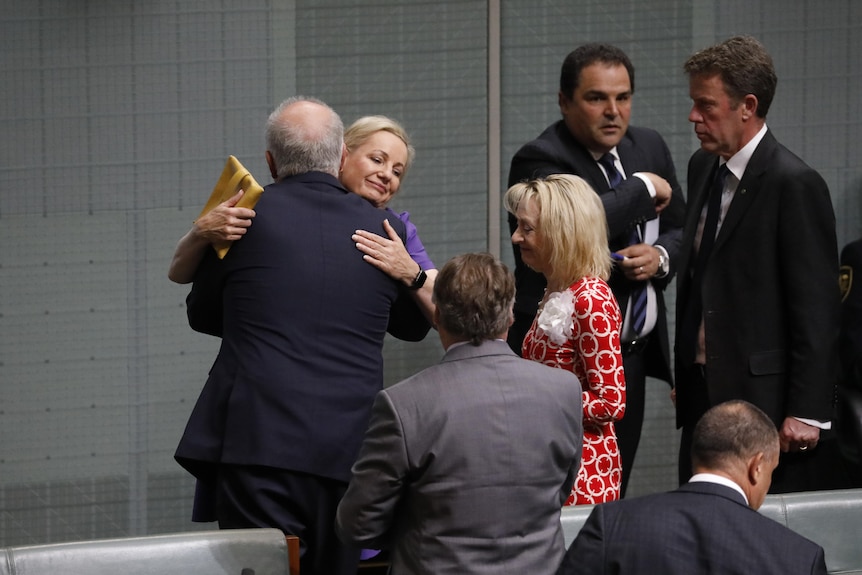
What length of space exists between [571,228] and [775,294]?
24.2 inches

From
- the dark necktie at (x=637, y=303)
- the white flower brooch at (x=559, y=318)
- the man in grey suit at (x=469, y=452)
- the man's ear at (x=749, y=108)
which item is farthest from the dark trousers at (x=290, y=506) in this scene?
the man's ear at (x=749, y=108)

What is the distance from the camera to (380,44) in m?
4.96

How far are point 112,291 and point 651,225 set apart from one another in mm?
2031

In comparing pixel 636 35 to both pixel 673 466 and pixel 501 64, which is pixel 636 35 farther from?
pixel 673 466

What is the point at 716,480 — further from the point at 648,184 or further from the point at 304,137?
the point at 648,184

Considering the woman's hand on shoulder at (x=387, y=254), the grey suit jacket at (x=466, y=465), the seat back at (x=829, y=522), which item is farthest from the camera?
the seat back at (x=829, y=522)

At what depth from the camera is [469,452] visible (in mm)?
2555

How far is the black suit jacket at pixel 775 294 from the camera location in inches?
138

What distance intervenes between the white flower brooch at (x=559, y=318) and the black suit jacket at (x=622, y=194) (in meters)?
0.61

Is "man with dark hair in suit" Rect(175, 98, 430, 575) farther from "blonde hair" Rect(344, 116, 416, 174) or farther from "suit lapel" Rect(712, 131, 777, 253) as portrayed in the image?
"suit lapel" Rect(712, 131, 777, 253)

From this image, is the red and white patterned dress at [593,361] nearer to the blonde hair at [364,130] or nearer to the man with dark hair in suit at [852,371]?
the blonde hair at [364,130]

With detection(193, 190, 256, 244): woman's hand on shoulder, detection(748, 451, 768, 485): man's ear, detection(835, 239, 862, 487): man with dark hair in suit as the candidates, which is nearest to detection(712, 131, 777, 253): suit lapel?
detection(835, 239, 862, 487): man with dark hair in suit

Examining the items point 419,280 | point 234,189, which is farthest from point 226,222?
point 419,280

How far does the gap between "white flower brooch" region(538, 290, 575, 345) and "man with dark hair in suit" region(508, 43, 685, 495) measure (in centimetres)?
61
